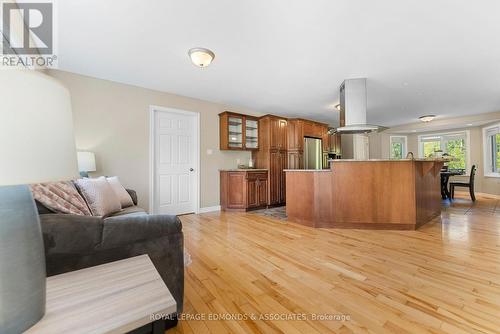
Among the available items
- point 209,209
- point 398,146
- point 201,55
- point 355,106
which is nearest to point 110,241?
point 201,55

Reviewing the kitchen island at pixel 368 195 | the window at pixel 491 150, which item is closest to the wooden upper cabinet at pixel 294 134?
the kitchen island at pixel 368 195

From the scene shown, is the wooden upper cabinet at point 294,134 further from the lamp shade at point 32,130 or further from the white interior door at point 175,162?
the lamp shade at point 32,130

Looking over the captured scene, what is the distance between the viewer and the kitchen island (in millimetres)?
3072

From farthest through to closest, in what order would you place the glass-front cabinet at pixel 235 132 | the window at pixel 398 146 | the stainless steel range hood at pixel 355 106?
the window at pixel 398 146 → the glass-front cabinet at pixel 235 132 → the stainless steel range hood at pixel 355 106

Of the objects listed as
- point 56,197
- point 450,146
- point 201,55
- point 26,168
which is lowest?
point 56,197

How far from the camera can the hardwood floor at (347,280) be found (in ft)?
Answer: 4.28

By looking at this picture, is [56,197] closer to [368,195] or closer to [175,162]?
[175,162]

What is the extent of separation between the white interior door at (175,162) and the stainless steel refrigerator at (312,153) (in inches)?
116

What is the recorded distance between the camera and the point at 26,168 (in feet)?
1.46

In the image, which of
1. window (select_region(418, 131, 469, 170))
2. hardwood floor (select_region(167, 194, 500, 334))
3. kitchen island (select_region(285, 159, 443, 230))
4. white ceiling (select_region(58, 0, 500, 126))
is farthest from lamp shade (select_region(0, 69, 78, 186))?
window (select_region(418, 131, 469, 170))

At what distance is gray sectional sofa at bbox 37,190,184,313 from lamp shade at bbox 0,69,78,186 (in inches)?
23.9

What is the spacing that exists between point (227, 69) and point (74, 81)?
233 centimetres

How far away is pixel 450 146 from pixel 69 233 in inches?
388

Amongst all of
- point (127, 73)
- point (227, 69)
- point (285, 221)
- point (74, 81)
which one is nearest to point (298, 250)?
point (285, 221)
